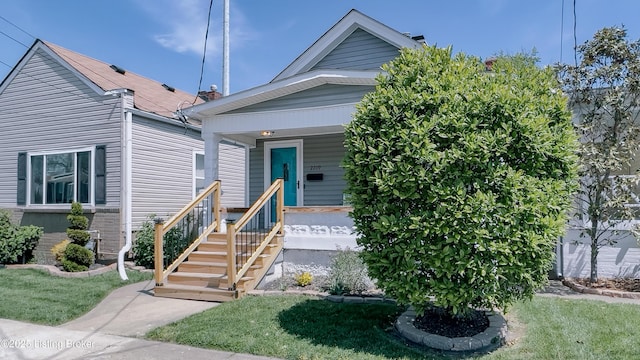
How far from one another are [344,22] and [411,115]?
6.77 metres

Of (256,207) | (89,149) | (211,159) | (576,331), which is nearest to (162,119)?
(89,149)

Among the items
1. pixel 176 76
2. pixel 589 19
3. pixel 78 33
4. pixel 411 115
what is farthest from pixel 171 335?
pixel 176 76

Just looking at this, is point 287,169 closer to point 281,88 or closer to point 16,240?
point 281,88

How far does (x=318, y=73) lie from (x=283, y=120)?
47.0 inches

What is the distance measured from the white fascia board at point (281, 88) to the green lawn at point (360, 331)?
13.4 ft

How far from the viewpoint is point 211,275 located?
762cm

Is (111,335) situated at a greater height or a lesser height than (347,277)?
lesser

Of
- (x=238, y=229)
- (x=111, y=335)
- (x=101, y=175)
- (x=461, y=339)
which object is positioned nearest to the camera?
(x=461, y=339)

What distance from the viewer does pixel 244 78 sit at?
→ 60.4 ft

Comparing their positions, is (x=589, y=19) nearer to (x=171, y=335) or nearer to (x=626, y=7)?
(x=626, y=7)

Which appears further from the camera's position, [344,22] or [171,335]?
[344,22]

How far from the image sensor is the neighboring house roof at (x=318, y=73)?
8102 mm

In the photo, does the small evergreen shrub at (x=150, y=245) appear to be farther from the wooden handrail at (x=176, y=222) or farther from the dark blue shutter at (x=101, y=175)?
the dark blue shutter at (x=101, y=175)

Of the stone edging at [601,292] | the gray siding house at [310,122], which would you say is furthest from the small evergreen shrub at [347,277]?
the stone edging at [601,292]
